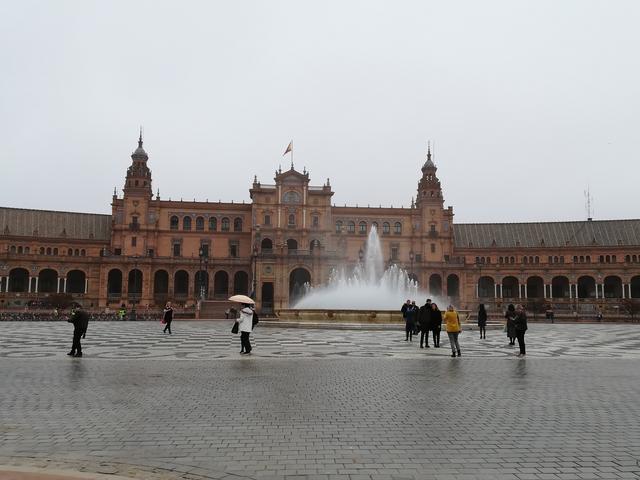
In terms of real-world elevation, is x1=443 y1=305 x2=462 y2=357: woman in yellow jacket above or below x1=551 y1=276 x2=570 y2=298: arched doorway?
below

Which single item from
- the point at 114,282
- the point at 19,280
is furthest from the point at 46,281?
the point at 114,282

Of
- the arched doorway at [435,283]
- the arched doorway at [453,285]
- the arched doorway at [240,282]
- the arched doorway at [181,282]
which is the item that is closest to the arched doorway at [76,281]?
the arched doorway at [181,282]

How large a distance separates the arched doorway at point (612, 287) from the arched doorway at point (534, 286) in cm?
1017

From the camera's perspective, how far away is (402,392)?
12.0 m

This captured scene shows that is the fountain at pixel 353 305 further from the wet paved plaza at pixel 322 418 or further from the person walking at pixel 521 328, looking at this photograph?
the wet paved plaza at pixel 322 418

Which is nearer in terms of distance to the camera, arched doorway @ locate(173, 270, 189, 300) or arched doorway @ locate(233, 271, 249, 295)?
arched doorway @ locate(173, 270, 189, 300)

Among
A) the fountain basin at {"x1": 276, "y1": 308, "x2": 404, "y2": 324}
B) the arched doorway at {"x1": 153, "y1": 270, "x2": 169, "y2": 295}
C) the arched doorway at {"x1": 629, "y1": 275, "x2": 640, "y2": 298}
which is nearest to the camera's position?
the fountain basin at {"x1": 276, "y1": 308, "x2": 404, "y2": 324}

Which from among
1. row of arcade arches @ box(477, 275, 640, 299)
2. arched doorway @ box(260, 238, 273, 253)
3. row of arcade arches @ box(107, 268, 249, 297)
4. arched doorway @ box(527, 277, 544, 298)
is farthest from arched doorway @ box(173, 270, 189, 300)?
arched doorway @ box(527, 277, 544, 298)

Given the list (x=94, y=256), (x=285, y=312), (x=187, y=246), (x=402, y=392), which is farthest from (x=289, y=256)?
(x=402, y=392)

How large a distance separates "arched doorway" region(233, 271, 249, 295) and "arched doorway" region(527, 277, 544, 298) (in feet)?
163

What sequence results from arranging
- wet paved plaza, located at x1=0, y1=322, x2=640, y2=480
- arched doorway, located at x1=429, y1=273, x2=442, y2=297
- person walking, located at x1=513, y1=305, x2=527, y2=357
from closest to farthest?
1. wet paved plaza, located at x1=0, y1=322, x2=640, y2=480
2. person walking, located at x1=513, y1=305, x2=527, y2=357
3. arched doorway, located at x1=429, y1=273, x2=442, y2=297

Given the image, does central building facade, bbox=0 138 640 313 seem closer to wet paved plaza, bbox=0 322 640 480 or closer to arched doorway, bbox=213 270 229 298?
arched doorway, bbox=213 270 229 298

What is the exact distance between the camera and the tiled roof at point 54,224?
93.1 m

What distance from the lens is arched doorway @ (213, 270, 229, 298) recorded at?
92.9m
